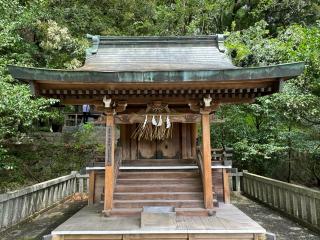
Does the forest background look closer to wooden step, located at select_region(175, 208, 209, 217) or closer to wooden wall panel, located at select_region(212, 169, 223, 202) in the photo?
wooden wall panel, located at select_region(212, 169, 223, 202)

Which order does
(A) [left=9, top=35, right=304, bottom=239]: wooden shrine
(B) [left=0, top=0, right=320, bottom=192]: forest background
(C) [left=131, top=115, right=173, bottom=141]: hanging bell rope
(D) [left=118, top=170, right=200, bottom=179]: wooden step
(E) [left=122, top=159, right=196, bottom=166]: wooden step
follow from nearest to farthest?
(A) [left=9, top=35, right=304, bottom=239]: wooden shrine
(C) [left=131, top=115, right=173, bottom=141]: hanging bell rope
(D) [left=118, top=170, right=200, bottom=179]: wooden step
(B) [left=0, top=0, right=320, bottom=192]: forest background
(E) [left=122, top=159, right=196, bottom=166]: wooden step

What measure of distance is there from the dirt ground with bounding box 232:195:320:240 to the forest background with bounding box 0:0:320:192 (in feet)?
7.25

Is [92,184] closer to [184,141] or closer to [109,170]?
[109,170]

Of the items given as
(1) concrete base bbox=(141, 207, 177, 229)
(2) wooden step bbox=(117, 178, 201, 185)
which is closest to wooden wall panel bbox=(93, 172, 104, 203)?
(2) wooden step bbox=(117, 178, 201, 185)

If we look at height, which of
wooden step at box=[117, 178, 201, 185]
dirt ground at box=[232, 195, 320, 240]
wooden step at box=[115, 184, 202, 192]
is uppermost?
wooden step at box=[117, 178, 201, 185]

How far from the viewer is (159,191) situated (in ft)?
24.7

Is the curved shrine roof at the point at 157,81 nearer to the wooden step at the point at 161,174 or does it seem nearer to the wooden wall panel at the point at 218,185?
the wooden step at the point at 161,174

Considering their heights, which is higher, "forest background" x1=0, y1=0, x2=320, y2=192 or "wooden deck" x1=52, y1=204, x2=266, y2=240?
"forest background" x1=0, y1=0, x2=320, y2=192

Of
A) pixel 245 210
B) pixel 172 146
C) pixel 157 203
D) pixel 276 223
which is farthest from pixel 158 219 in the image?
pixel 245 210

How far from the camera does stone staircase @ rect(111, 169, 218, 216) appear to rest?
22.4 ft

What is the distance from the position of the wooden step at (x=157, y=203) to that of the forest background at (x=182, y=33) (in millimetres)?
3603

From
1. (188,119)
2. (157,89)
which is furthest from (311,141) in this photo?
(157,89)

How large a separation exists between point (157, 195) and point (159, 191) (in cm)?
24

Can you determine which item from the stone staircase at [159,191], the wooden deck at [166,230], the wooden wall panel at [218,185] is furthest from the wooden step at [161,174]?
the wooden deck at [166,230]
